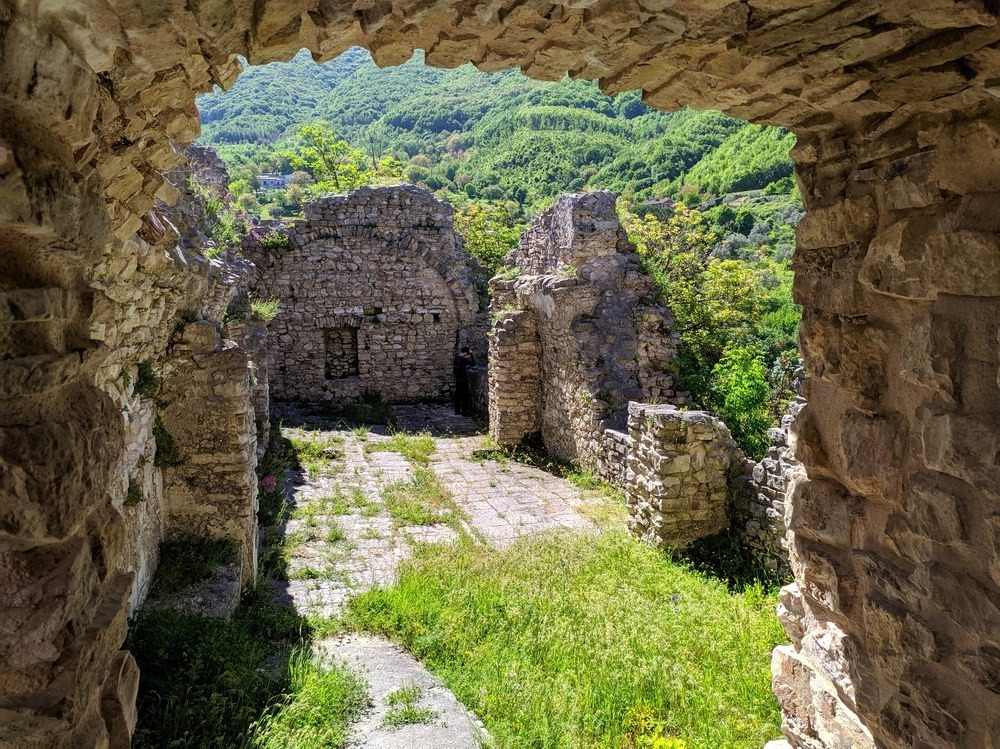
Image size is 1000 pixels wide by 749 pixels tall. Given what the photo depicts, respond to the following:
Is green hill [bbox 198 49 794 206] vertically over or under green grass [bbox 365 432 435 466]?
over

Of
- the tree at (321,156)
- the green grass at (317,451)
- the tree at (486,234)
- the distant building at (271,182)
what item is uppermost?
the distant building at (271,182)

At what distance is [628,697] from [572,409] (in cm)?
628

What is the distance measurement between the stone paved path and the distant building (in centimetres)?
3632

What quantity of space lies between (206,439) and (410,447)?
5907mm

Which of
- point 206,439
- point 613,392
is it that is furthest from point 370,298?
point 206,439

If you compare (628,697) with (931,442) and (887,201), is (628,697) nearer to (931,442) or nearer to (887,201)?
(931,442)

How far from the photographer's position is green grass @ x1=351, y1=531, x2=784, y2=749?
3.88 metres

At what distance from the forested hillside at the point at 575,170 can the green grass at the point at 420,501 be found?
3.93 metres

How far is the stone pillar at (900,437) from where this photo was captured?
194 centimetres

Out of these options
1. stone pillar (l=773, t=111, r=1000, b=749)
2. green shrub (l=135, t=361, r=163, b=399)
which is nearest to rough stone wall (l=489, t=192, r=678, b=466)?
green shrub (l=135, t=361, r=163, b=399)

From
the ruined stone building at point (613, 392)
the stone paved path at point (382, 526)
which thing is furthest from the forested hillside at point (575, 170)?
the stone paved path at point (382, 526)

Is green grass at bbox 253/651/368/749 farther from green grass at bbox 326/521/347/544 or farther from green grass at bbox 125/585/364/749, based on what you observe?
green grass at bbox 326/521/347/544

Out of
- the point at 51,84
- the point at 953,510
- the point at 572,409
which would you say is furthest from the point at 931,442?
the point at 572,409

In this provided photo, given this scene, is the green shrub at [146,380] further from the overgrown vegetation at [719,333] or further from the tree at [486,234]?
the tree at [486,234]
